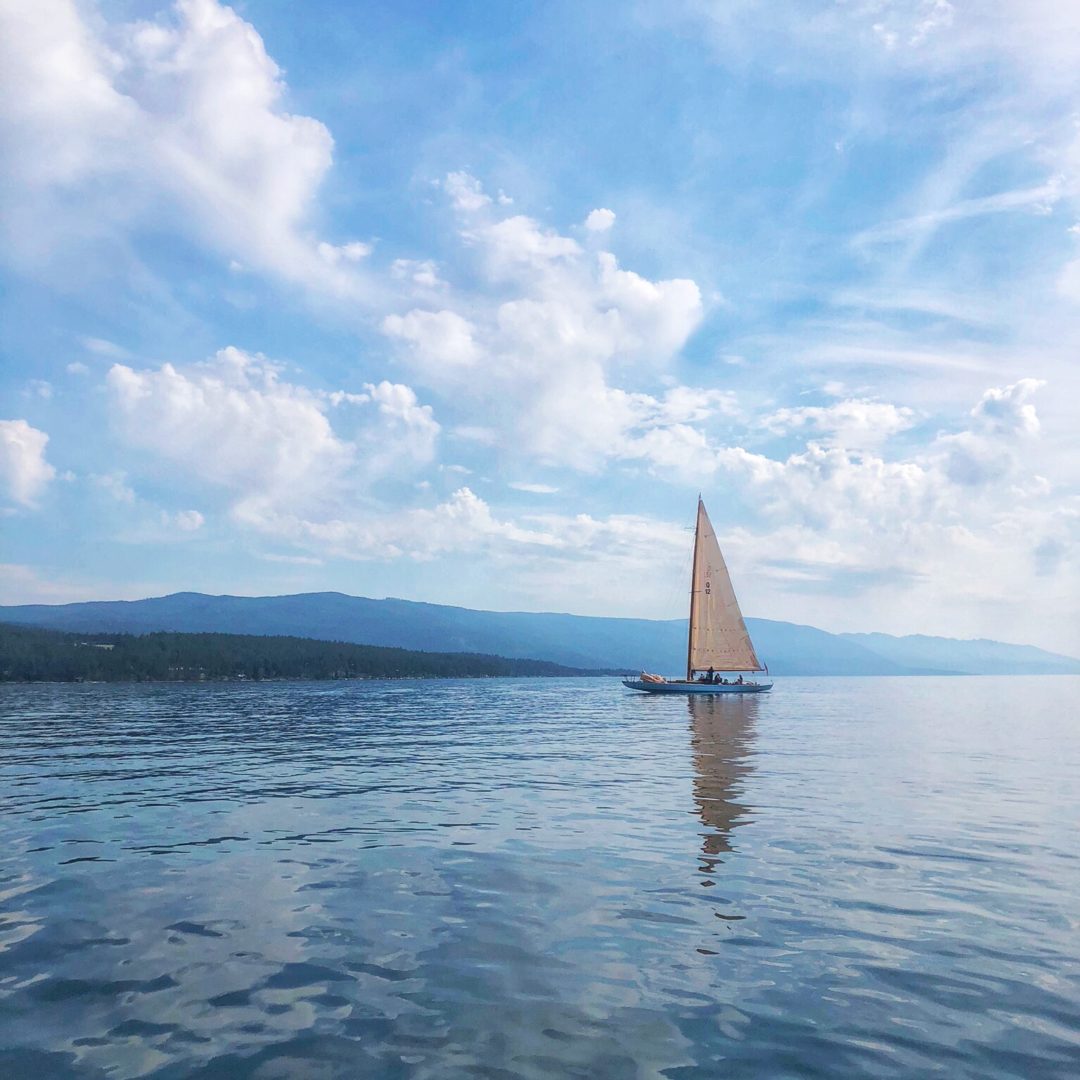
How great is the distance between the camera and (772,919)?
15047 millimetres

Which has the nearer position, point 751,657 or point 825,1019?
point 825,1019

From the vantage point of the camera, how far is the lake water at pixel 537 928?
1016 cm

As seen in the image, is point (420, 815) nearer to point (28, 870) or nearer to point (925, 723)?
point (28, 870)

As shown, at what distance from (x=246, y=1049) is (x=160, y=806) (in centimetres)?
2071

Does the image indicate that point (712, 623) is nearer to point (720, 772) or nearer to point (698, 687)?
point (698, 687)

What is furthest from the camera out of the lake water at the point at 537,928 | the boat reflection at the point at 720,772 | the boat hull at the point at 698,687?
the boat hull at the point at 698,687

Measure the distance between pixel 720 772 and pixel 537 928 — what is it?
25.1 meters

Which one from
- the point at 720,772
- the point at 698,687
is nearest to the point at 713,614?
the point at 698,687

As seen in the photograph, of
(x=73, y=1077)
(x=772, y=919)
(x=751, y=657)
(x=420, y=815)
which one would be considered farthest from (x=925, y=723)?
(x=73, y=1077)

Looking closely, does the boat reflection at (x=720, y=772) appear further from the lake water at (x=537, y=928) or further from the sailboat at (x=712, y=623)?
the sailboat at (x=712, y=623)

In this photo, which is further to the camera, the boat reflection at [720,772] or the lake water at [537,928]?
the boat reflection at [720,772]

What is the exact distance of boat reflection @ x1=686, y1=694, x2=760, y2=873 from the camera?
74.4 ft

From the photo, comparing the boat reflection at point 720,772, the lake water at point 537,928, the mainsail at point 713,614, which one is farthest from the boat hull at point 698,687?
the lake water at point 537,928

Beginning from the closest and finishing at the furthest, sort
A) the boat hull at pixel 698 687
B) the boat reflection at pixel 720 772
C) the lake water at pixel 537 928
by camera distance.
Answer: the lake water at pixel 537 928 < the boat reflection at pixel 720 772 < the boat hull at pixel 698 687
